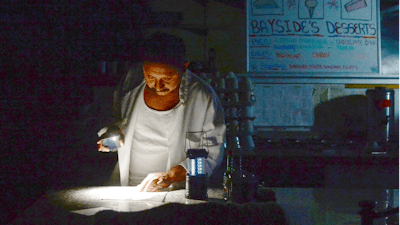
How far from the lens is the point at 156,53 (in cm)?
183

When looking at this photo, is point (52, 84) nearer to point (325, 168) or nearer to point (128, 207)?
point (128, 207)

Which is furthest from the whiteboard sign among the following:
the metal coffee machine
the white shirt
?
the white shirt

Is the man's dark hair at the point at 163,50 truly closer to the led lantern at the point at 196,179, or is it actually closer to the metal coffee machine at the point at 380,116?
the led lantern at the point at 196,179

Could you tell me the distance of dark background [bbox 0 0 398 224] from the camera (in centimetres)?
330

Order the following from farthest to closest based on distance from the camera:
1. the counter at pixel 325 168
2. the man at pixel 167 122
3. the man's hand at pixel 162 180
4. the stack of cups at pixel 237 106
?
the stack of cups at pixel 237 106 → the counter at pixel 325 168 → the man at pixel 167 122 → the man's hand at pixel 162 180

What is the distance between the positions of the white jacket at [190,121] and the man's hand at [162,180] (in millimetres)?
161

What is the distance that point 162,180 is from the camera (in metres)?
1.82

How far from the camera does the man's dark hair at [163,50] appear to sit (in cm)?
183

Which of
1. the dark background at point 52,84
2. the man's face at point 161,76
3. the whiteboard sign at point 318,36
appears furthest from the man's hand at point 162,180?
the whiteboard sign at point 318,36

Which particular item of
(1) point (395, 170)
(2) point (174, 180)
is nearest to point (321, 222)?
(2) point (174, 180)

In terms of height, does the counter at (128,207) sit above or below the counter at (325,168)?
above

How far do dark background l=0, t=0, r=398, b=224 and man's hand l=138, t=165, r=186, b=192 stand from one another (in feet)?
3.89

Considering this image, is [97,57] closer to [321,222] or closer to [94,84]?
[94,84]

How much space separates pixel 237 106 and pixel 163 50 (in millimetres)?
1911
